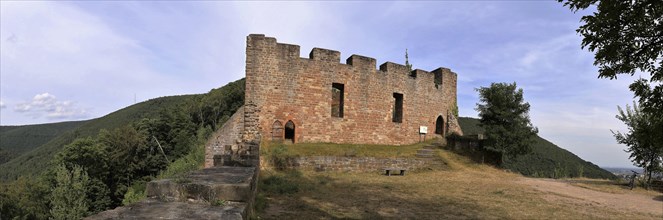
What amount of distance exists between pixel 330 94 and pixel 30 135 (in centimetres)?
17724

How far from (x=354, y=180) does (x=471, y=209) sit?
17.7 ft

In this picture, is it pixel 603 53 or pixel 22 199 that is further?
pixel 22 199

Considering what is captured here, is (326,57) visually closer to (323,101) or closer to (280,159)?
(323,101)

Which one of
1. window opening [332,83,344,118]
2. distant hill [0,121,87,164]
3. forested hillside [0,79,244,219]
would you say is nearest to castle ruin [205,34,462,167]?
window opening [332,83,344,118]

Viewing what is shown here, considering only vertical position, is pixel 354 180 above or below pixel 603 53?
below

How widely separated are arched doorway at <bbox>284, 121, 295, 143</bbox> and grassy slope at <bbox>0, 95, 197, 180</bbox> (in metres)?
65.4

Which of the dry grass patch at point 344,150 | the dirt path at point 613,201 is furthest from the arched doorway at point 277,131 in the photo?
the dirt path at point 613,201

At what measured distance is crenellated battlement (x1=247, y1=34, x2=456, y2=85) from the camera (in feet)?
55.9

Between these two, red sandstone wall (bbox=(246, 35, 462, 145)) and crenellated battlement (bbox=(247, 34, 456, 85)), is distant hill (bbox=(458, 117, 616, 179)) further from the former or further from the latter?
crenellated battlement (bbox=(247, 34, 456, 85))

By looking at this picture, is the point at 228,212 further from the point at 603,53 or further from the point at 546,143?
the point at 546,143

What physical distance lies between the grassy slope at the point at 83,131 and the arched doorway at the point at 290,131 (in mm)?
65426

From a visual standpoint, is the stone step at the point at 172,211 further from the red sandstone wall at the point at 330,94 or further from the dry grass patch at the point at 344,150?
A: the red sandstone wall at the point at 330,94

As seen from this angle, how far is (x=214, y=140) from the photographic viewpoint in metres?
16.5

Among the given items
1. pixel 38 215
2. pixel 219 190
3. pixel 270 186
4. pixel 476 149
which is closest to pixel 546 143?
pixel 476 149
